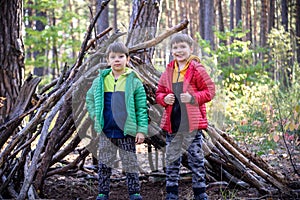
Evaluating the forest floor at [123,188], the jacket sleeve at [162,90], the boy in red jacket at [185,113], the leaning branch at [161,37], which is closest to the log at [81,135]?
the leaning branch at [161,37]

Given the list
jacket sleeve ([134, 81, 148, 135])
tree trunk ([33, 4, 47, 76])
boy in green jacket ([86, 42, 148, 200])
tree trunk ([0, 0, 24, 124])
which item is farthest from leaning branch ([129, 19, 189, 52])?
tree trunk ([33, 4, 47, 76])

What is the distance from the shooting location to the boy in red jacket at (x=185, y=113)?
10.2 ft

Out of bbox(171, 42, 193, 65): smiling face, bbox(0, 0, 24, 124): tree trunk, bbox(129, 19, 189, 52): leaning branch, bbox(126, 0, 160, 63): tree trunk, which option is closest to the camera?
bbox(171, 42, 193, 65): smiling face

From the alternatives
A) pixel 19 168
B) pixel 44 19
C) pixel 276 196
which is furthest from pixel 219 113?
pixel 44 19

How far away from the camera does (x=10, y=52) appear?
480cm

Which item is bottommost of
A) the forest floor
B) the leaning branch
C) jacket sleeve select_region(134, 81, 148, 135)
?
the forest floor

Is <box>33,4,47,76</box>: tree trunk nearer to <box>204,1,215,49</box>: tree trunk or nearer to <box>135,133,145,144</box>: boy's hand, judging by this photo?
<box>204,1,215,49</box>: tree trunk

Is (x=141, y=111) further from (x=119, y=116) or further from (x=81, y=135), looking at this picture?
(x=81, y=135)

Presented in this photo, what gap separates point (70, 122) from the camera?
3.57 metres

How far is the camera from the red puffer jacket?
308 cm

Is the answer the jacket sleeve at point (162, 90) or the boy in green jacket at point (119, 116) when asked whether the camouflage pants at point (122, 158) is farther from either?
the jacket sleeve at point (162, 90)

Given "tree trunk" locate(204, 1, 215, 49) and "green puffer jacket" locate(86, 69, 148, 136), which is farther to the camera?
"tree trunk" locate(204, 1, 215, 49)

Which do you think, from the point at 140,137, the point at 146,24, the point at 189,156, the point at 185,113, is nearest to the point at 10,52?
the point at 146,24

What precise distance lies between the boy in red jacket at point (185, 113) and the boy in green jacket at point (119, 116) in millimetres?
213
